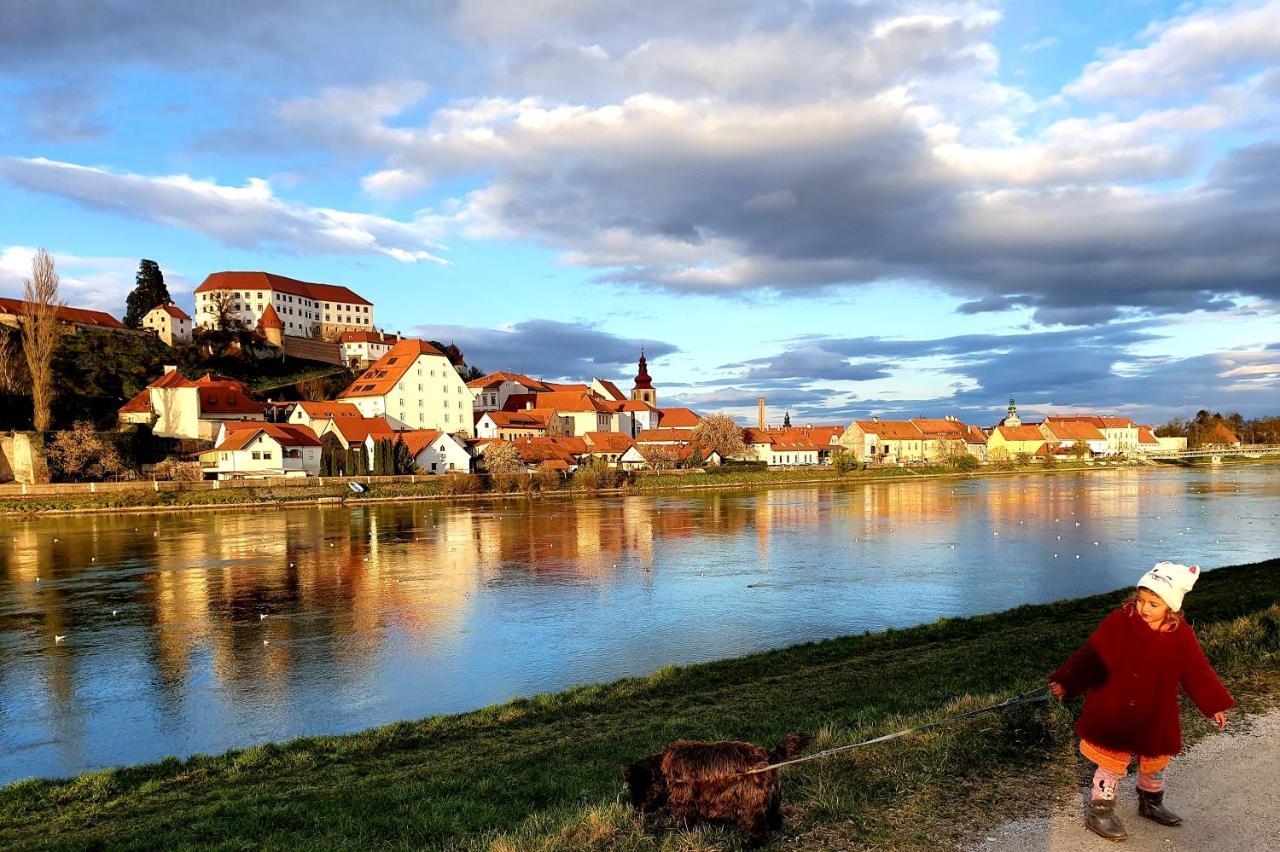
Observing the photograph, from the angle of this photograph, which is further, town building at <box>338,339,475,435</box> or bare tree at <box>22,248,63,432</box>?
town building at <box>338,339,475,435</box>

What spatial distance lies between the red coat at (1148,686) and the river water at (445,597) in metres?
9.49

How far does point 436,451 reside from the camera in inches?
2687

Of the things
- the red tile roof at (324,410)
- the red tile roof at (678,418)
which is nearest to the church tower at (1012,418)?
the red tile roof at (678,418)

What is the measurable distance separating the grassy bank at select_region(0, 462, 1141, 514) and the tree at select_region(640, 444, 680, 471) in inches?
195

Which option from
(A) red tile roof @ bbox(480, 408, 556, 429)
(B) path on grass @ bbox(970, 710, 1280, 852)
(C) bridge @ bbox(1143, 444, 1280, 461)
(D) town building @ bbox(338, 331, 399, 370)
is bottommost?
(C) bridge @ bbox(1143, 444, 1280, 461)

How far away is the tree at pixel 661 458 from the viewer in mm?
78550

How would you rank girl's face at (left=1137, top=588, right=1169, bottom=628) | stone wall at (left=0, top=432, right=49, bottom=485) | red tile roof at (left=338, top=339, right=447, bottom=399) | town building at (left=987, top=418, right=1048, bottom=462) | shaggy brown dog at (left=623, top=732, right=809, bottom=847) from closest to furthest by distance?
girl's face at (left=1137, top=588, right=1169, bottom=628), shaggy brown dog at (left=623, top=732, right=809, bottom=847), stone wall at (left=0, top=432, right=49, bottom=485), red tile roof at (left=338, top=339, right=447, bottom=399), town building at (left=987, top=418, right=1048, bottom=462)

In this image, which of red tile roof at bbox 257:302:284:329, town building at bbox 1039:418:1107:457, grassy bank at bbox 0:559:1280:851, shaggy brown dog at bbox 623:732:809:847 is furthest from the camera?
town building at bbox 1039:418:1107:457

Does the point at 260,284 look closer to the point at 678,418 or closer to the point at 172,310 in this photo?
the point at 172,310

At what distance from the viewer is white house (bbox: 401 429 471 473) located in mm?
67188

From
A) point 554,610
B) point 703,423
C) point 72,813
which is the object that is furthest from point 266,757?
point 703,423

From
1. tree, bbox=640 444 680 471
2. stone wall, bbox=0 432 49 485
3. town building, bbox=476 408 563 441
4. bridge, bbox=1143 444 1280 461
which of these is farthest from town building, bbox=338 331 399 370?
bridge, bbox=1143 444 1280 461

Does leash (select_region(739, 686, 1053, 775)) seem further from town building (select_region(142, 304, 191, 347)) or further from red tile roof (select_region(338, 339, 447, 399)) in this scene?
town building (select_region(142, 304, 191, 347))

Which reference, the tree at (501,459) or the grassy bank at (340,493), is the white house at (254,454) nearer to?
the grassy bank at (340,493)
